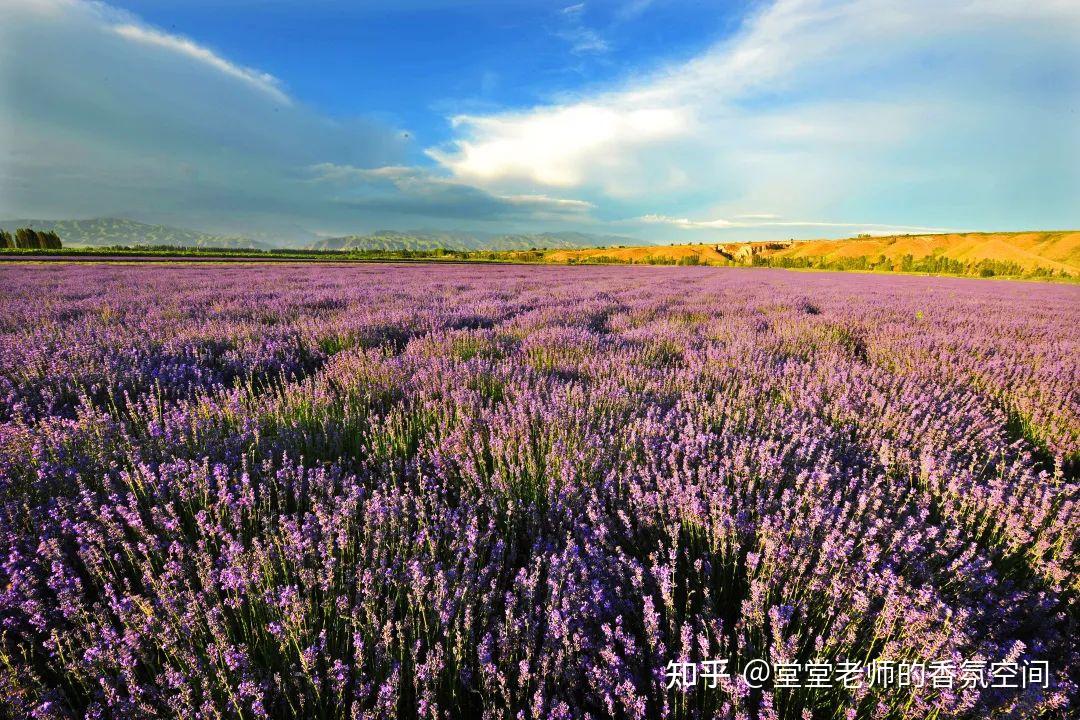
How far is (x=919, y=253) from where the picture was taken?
6100 cm

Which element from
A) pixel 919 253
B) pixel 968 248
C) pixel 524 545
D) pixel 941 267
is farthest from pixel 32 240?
pixel 968 248

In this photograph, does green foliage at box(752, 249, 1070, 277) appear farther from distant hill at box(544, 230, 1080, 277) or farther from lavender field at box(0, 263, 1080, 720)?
lavender field at box(0, 263, 1080, 720)

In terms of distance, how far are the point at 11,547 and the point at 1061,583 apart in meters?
3.78

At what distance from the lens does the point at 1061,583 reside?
1.60 metres

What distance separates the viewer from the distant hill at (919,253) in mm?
38594

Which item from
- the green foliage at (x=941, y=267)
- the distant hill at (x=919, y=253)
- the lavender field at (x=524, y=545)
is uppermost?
the distant hill at (x=919, y=253)

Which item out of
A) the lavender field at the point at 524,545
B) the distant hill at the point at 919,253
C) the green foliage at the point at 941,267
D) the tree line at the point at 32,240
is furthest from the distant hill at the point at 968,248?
the tree line at the point at 32,240

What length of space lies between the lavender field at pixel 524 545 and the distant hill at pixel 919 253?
146 ft

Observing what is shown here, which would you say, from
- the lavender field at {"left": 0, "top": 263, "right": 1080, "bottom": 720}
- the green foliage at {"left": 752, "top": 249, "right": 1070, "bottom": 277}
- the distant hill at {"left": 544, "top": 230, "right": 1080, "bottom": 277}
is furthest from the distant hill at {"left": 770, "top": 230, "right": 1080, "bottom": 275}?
the lavender field at {"left": 0, "top": 263, "right": 1080, "bottom": 720}

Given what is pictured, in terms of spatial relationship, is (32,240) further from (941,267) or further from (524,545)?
(941,267)

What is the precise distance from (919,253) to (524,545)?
269 feet

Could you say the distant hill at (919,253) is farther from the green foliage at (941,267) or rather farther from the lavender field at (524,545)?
the lavender field at (524,545)

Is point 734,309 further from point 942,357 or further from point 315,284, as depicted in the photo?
point 315,284

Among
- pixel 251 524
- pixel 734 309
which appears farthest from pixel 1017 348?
pixel 251 524
